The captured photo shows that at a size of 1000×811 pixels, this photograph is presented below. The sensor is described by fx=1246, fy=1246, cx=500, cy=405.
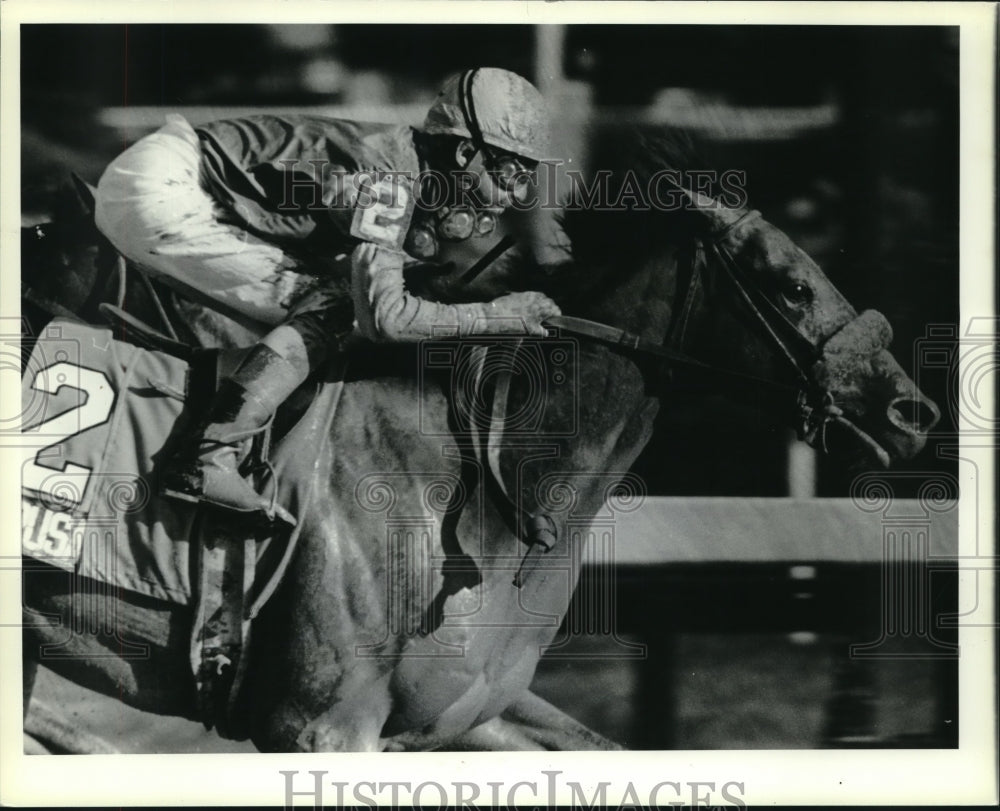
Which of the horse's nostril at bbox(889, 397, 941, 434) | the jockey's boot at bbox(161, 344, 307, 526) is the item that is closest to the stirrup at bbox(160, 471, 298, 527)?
the jockey's boot at bbox(161, 344, 307, 526)

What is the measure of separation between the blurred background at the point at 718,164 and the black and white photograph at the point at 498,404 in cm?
Answer: 1

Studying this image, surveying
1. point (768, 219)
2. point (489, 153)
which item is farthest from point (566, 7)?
point (768, 219)

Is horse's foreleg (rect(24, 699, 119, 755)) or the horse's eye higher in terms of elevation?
the horse's eye

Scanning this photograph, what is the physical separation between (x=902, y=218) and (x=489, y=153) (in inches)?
69.0

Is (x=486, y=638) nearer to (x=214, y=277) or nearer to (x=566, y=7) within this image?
(x=214, y=277)

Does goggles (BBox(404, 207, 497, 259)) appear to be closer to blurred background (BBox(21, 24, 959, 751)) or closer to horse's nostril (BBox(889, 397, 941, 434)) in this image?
blurred background (BBox(21, 24, 959, 751))

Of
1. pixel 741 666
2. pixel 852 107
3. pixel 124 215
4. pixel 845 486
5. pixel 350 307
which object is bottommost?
pixel 741 666

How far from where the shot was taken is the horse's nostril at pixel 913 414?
5195 millimetres

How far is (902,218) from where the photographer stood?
5.22 metres

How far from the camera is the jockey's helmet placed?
16.6ft

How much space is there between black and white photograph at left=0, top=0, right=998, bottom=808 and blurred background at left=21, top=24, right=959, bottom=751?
1 cm

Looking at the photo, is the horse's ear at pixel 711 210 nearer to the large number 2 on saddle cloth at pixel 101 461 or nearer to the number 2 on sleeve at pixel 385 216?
the number 2 on sleeve at pixel 385 216

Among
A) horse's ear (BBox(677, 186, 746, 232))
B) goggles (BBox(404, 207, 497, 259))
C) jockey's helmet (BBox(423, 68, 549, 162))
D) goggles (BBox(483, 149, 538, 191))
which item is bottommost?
goggles (BBox(404, 207, 497, 259))

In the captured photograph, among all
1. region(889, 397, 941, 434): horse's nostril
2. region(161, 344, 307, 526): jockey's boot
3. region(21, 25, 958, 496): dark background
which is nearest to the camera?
region(161, 344, 307, 526): jockey's boot
